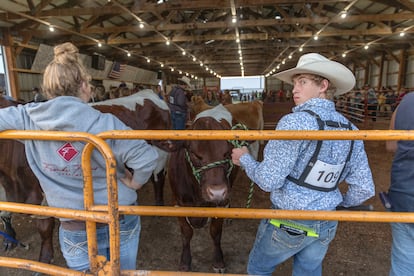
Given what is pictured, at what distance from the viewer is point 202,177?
7.02 feet

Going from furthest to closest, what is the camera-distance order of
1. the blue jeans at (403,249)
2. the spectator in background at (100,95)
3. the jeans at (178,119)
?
the spectator in background at (100,95) → the jeans at (178,119) → the blue jeans at (403,249)

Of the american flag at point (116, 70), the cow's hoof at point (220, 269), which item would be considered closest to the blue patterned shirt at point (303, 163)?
the cow's hoof at point (220, 269)

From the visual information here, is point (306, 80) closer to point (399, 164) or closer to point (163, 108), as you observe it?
point (399, 164)

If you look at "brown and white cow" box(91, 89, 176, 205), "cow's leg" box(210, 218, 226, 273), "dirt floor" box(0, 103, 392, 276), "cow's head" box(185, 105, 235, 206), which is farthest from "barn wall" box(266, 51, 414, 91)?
"cow's head" box(185, 105, 235, 206)

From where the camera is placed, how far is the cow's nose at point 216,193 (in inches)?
77.4

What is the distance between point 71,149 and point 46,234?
1792mm

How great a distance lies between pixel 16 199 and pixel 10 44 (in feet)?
31.3

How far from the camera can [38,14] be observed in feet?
27.1

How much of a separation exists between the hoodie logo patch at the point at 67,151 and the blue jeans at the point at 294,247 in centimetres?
108

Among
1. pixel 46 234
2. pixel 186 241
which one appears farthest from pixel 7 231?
pixel 186 241

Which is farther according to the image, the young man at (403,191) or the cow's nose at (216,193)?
the cow's nose at (216,193)

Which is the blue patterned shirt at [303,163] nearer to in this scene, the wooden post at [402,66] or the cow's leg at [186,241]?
the cow's leg at [186,241]

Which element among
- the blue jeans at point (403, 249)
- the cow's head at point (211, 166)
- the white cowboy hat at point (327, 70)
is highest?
the white cowboy hat at point (327, 70)

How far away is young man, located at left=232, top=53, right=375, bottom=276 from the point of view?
139 centimetres
